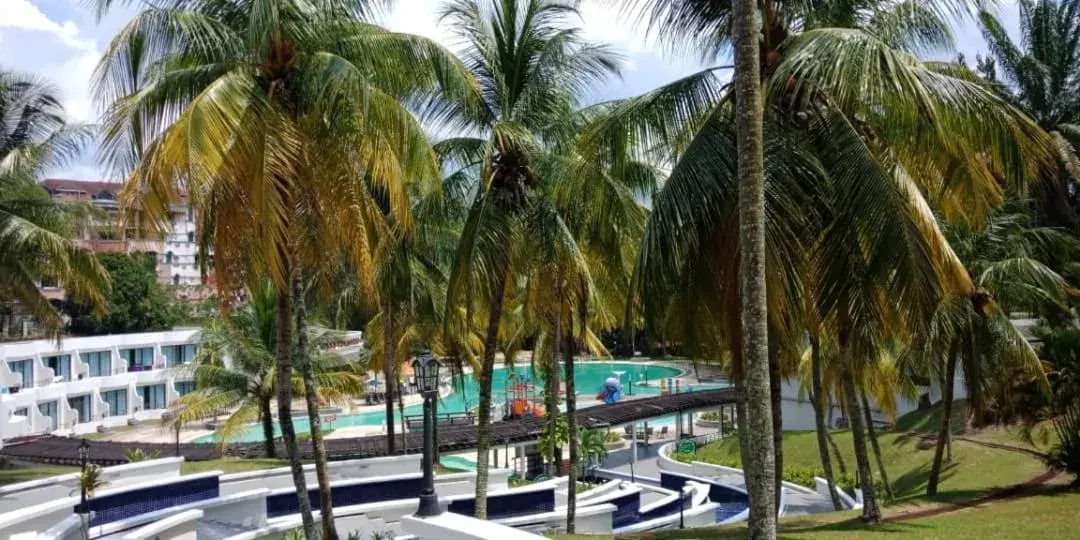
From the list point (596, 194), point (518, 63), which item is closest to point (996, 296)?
point (596, 194)

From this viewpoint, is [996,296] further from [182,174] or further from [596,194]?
[182,174]

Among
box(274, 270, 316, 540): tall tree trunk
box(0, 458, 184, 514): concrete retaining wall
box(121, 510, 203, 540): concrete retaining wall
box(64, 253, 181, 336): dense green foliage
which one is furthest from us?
box(64, 253, 181, 336): dense green foliage

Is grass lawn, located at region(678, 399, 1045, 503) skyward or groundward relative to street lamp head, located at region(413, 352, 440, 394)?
groundward

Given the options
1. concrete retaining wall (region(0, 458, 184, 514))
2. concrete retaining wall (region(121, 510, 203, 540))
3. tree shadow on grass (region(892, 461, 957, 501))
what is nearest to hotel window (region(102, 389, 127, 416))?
concrete retaining wall (region(0, 458, 184, 514))

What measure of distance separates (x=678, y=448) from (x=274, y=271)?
101 ft

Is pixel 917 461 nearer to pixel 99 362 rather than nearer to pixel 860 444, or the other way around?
pixel 860 444

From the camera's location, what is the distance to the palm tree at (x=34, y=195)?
18.5 m

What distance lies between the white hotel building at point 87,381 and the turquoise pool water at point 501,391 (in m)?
5.78

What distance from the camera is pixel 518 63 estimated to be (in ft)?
43.2

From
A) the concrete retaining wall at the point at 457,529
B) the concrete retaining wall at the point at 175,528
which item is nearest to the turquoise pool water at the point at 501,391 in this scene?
the concrete retaining wall at the point at 175,528

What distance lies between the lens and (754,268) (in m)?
7.66

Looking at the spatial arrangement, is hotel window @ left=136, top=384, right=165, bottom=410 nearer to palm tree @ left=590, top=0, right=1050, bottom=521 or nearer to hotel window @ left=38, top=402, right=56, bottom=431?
hotel window @ left=38, top=402, right=56, bottom=431

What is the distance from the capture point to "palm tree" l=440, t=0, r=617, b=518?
12641 mm

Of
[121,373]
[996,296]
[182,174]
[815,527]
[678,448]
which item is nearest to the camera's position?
[182,174]
